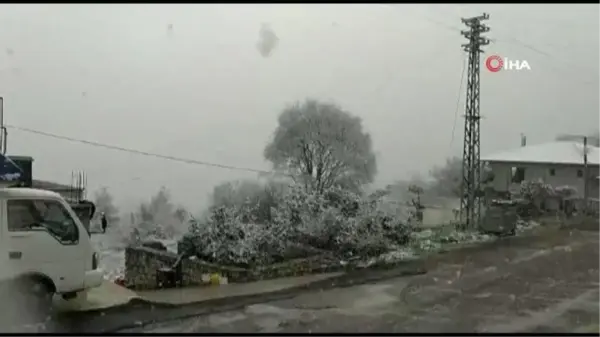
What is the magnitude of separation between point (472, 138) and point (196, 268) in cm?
1453

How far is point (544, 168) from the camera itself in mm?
42281

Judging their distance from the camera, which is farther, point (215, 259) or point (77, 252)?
point (215, 259)

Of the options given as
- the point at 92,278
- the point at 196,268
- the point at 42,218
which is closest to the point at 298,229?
the point at 196,268

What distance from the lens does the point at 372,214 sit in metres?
16.5

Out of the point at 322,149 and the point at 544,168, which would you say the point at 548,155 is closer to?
the point at 544,168

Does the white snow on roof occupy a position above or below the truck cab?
above

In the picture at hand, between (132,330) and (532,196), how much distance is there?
30699mm

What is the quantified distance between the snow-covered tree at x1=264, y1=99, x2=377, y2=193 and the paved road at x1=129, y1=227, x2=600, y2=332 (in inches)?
366

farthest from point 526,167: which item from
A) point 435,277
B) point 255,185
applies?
point 435,277

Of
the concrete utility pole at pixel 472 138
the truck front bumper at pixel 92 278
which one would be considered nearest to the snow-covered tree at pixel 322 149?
the concrete utility pole at pixel 472 138

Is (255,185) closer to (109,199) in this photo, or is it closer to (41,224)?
(109,199)

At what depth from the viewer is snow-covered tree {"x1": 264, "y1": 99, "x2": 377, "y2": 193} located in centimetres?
2355

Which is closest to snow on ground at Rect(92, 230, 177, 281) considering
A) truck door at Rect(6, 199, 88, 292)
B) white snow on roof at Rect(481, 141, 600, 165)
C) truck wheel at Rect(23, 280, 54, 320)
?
truck door at Rect(6, 199, 88, 292)

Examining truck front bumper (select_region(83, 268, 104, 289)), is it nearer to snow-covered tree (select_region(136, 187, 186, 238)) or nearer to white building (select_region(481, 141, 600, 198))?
snow-covered tree (select_region(136, 187, 186, 238))
